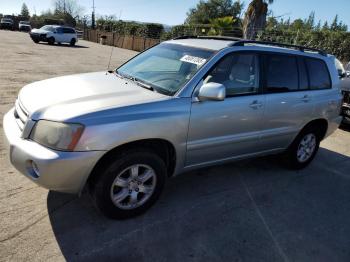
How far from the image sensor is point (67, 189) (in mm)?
3234

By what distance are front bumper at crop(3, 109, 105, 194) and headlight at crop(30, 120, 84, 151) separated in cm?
5

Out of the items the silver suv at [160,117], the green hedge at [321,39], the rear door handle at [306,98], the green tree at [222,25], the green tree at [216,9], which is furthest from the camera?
the green tree at [216,9]

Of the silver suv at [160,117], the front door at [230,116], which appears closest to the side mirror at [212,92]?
the silver suv at [160,117]

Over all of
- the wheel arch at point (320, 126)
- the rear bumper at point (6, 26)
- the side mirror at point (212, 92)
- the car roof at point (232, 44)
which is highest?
the car roof at point (232, 44)

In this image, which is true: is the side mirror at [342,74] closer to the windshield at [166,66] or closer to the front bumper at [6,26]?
the windshield at [166,66]

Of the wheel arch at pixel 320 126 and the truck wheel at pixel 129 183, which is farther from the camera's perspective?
the wheel arch at pixel 320 126

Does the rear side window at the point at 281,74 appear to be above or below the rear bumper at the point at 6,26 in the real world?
above

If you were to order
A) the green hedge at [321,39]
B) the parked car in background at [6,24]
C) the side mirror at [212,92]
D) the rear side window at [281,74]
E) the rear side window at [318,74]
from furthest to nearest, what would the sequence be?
the parked car in background at [6,24] → the green hedge at [321,39] → the rear side window at [318,74] → the rear side window at [281,74] → the side mirror at [212,92]

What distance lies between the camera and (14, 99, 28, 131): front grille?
3.45m

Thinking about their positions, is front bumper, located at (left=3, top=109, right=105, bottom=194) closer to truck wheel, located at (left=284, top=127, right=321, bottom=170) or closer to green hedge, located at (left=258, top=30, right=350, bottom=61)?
truck wheel, located at (left=284, top=127, right=321, bottom=170)

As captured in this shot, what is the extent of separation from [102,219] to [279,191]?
2397 mm

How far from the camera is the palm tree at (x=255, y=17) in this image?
52.2 feet

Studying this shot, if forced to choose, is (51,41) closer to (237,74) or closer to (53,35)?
(53,35)

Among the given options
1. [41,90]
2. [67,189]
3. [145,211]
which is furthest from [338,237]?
[41,90]
